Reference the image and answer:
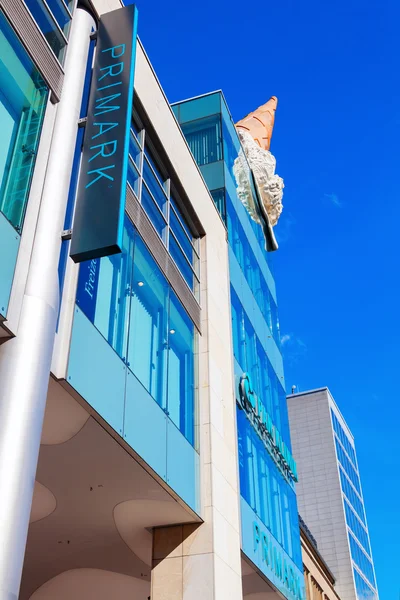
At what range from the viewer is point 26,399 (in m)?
8.70

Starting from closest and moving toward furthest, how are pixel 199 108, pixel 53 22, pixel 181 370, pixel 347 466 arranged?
pixel 53 22
pixel 181 370
pixel 199 108
pixel 347 466

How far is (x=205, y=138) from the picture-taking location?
2555 centimetres

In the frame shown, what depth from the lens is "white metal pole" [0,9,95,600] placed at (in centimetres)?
788

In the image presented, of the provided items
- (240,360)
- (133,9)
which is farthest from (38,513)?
(133,9)

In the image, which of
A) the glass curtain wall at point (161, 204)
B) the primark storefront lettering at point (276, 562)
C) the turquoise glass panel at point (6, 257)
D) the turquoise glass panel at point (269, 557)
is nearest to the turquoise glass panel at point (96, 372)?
the turquoise glass panel at point (6, 257)

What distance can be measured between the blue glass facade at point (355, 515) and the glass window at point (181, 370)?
184 feet

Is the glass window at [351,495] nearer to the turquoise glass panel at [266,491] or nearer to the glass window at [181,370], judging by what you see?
the turquoise glass panel at [266,491]

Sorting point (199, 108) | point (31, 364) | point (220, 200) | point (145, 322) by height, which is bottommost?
point (31, 364)

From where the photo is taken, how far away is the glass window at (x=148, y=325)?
1420cm

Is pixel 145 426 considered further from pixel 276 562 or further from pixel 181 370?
pixel 276 562

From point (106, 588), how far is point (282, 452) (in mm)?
8364

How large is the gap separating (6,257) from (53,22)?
5289mm

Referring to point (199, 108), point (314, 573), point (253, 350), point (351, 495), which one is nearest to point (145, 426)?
point (253, 350)

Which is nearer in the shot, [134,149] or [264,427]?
[134,149]
